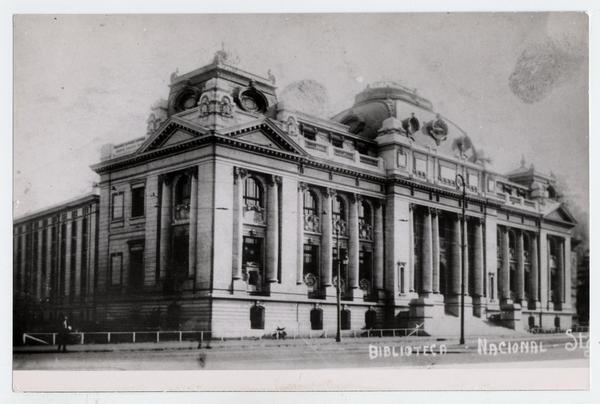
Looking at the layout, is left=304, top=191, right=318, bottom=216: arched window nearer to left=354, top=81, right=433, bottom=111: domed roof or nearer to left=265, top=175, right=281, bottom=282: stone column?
left=265, top=175, right=281, bottom=282: stone column

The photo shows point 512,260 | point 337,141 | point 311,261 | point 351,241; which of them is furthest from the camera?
point 512,260

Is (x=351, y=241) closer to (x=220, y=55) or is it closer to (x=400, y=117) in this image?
(x=400, y=117)

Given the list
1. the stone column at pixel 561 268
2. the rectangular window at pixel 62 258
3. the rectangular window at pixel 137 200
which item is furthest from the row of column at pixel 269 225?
the stone column at pixel 561 268

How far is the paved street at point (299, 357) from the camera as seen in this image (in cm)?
1884

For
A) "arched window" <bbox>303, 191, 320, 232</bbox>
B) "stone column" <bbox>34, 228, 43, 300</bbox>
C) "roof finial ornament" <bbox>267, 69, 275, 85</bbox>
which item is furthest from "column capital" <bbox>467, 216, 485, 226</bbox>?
"stone column" <bbox>34, 228, 43, 300</bbox>

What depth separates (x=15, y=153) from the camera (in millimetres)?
19125

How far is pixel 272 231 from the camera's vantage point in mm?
22453

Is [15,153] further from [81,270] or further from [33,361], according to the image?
[33,361]

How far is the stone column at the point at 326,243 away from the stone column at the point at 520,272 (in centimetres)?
633

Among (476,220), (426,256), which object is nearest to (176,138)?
(426,256)

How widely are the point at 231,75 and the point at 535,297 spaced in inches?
475

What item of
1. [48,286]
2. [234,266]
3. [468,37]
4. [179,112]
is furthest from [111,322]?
[468,37]

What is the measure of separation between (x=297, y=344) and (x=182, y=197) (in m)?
4.99

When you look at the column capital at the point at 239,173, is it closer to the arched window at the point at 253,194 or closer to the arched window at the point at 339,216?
the arched window at the point at 253,194
